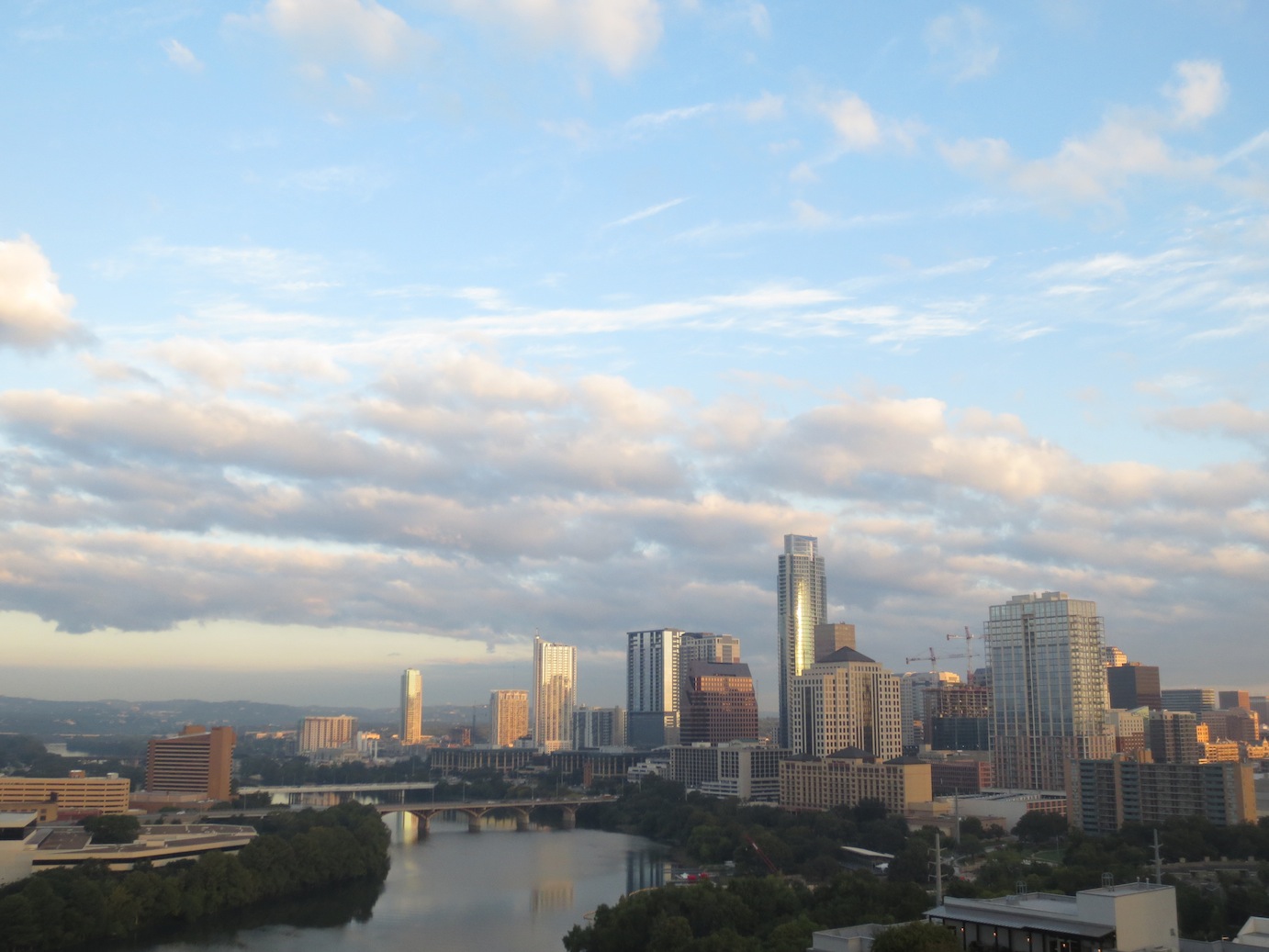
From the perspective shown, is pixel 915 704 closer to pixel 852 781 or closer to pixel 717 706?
pixel 717 706

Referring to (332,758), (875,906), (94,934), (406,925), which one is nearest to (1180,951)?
(875,906)

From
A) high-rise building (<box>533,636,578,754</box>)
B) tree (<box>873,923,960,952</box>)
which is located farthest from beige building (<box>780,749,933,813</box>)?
high-rise building (<box>533,636,578,754</box>)

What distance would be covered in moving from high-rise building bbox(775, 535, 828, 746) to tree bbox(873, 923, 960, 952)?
76.2 m

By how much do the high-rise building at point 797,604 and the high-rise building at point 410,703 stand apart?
8153 centimetres

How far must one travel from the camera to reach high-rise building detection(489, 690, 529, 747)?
144 m

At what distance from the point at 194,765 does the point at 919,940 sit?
5853 centimetres

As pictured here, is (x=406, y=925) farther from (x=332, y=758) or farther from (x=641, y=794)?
(x=332, y=758)

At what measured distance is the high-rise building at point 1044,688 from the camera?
6194 centimetres

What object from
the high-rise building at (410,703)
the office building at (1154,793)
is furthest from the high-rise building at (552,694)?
the office building at (1154,793)

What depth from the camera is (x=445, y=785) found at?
75875 mm

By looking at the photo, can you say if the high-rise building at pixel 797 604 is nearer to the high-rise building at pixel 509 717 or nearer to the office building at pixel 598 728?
the office building at pixel 598 728

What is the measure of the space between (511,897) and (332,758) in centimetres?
9364

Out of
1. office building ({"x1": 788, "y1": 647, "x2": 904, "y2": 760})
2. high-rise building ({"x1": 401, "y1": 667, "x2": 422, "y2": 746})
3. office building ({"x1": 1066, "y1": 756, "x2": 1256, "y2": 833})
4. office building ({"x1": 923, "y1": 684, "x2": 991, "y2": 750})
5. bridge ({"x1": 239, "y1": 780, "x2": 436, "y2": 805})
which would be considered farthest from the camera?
high-rise building ({"x1": 401, "y1": 667, "x2": 422, "y2": 746})

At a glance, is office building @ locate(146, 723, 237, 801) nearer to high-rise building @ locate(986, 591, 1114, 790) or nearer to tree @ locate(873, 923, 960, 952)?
high-rise building @ locate(986, 591, 1114, 790)
